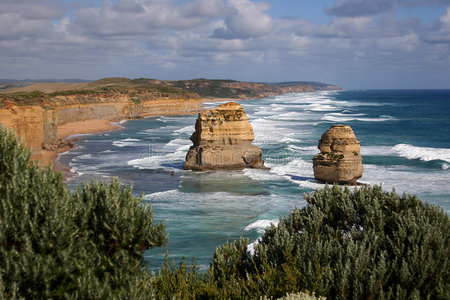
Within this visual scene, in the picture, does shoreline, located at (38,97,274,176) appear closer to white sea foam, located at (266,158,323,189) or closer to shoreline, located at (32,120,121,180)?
shoreline, located at (32,120,121,180)

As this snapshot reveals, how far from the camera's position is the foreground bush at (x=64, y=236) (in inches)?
282

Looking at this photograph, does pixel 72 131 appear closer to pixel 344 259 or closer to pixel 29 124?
pixel 29 124

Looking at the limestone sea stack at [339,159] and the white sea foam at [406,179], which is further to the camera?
the white sea foam at [406,179]

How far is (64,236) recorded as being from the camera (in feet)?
25.3

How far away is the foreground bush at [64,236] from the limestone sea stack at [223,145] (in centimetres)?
2637

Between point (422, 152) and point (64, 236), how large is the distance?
1667 inches

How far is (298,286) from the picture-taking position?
9883 millimetres

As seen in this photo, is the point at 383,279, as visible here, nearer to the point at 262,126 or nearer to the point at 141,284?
the point at 141,284

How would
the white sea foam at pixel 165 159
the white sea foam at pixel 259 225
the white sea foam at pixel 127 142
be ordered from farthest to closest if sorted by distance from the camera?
the white sea foam at pixel 127 142 < the white sea foam at pixel 165 159 < the white sea foam at pixel 259 225

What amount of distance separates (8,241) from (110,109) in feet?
288

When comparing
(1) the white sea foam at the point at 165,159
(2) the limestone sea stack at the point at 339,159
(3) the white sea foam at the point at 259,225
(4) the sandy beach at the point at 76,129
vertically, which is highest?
(2) the limestone sea stack at the point at 339,159

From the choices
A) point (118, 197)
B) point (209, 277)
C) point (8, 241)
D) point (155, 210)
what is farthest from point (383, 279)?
point (155, 210)

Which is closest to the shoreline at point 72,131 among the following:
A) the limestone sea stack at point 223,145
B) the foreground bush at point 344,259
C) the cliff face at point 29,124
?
the cliff face at point 29,124

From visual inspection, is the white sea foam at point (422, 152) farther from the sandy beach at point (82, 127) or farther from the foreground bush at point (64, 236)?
the sandy beach at point (82, 127)
